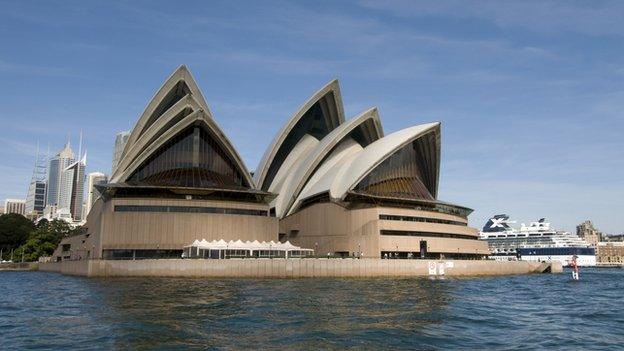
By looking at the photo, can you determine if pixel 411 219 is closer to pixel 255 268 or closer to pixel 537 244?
pixel 255 268

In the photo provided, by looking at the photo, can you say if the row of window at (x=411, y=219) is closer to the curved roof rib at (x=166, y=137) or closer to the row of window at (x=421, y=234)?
the row of window at (x=421, y=234)

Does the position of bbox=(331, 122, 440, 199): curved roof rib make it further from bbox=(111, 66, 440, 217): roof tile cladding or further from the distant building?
the distant building

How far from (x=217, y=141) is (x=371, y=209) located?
71.5ft

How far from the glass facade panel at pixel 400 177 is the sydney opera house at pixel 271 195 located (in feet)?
0.51

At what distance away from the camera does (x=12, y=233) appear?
12706cm

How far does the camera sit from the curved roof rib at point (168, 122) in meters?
68.9

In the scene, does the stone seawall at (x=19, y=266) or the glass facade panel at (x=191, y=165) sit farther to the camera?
the stone seawall at (x=19, y=266)

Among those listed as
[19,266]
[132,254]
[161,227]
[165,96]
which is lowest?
[19,266]

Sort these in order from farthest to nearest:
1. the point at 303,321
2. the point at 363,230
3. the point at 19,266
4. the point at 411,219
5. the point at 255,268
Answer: the point at 19,266
the point at 411,219
the point at 363,230
the point at 255,268
the point at 303,321

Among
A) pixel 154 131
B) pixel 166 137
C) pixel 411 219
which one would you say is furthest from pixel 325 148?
pixel 154 131

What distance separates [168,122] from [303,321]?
180ft

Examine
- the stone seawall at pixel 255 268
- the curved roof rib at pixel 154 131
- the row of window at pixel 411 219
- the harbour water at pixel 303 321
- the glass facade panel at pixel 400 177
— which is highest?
the curved roof rib at pixel 154 131

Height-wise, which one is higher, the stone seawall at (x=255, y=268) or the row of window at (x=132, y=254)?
the row of window at (x=132, y=254)

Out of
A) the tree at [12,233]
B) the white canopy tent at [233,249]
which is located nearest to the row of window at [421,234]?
the white canopy tent at [233,249]
